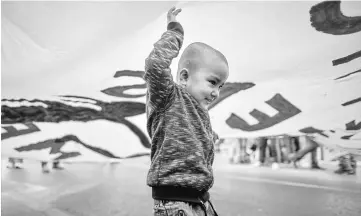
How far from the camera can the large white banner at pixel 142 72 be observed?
119 cm

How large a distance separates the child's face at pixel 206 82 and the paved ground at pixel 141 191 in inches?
21.6

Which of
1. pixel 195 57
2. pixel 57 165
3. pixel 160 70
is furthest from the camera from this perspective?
pixel 57 165

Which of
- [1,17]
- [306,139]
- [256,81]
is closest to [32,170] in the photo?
[1,17]

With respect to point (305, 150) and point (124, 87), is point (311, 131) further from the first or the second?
point (124, 87)

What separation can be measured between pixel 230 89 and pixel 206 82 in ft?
1.86

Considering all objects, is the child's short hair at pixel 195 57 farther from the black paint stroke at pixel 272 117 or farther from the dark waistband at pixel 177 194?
the black paint stroke at pixel 272 117

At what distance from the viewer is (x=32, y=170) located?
1.39 metres

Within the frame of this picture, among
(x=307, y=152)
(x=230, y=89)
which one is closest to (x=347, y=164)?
(x=307, y=152)

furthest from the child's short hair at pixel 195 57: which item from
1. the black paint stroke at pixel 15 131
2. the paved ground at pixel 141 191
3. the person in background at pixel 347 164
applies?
the black paint stroke at pixel 15 131

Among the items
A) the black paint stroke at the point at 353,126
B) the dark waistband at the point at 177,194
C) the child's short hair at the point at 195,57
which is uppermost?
the child's short hair at the point at 195,57

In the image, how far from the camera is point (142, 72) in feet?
→ 4.30

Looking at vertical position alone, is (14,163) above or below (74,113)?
below

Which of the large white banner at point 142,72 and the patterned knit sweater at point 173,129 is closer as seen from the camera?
the patterned knit sweater at point 173,129

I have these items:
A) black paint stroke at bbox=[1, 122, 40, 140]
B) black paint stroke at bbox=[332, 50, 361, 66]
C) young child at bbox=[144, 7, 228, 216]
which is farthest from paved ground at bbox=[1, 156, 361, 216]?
young child at bbox=[144, 7, 228, 216]
